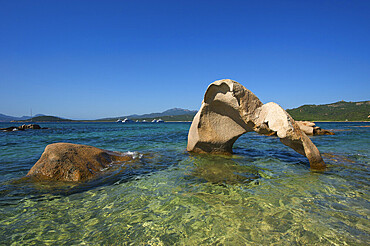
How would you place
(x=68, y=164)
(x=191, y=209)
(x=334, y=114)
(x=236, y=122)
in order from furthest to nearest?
(x=334, y=114) → (x=236, y=122) → (x=68, y=164) → (x=191, y=209)

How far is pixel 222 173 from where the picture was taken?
564 centimetres

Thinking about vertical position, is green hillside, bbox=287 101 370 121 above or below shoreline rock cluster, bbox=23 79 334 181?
above

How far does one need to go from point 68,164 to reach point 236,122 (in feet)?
20.6

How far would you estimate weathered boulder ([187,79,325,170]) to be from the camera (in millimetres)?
5896

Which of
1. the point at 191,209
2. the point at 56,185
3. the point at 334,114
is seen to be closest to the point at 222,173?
the point at 191,209

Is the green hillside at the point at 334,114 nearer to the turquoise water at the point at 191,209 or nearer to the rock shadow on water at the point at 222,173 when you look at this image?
the rock shadow on water at the point at 222,173

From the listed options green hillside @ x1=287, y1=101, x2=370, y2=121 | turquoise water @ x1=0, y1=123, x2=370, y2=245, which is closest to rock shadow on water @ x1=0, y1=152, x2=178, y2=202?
turquoise water @ x1=0, y1=123, x2=370, y2=245

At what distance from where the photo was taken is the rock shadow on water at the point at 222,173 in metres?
4.98

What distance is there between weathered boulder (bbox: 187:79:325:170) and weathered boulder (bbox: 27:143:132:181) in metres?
4.28

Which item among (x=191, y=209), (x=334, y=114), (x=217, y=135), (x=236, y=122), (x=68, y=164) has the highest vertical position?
(x=334, y=114)

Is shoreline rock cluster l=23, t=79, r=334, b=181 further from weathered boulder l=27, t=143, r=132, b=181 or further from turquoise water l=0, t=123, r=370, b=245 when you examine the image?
turquoise water l=0, t=123, r=370, b=245

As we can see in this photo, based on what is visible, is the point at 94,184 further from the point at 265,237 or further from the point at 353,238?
the point at 353,238

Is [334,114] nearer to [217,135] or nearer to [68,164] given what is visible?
[217,135]

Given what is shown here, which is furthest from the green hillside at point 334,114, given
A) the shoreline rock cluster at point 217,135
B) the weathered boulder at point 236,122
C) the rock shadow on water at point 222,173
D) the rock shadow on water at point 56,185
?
the rock shadow on water at point 56,185
